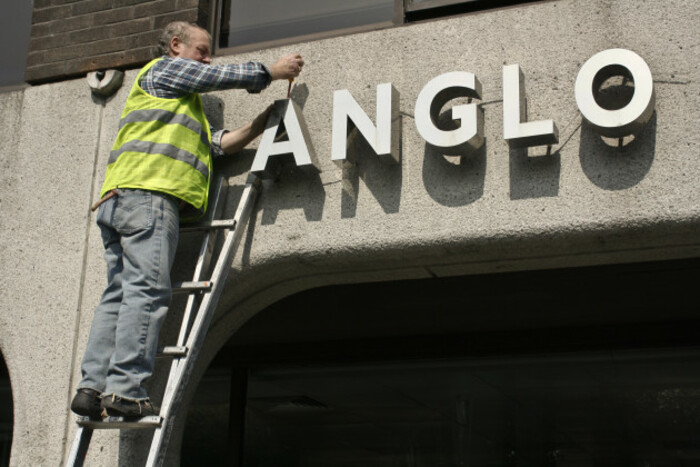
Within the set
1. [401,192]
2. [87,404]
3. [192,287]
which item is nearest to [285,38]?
[401,192]

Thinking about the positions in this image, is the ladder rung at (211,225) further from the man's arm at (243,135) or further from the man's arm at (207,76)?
the man's arm at (207,76)

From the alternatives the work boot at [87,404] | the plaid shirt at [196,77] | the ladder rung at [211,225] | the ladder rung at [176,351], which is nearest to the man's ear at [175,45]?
the plaid shirt at [196,77]

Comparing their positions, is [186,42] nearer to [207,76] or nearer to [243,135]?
[207,76]

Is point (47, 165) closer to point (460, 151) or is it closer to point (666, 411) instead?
point (460, 151)

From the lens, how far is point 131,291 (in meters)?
4.36

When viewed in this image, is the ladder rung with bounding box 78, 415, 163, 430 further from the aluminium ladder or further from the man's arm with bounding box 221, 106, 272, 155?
the man's arm with bounding box 221, 106, 272, 155

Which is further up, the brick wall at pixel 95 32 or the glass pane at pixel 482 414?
the brick wall at pixel 95 32

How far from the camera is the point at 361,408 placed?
731 centimetres

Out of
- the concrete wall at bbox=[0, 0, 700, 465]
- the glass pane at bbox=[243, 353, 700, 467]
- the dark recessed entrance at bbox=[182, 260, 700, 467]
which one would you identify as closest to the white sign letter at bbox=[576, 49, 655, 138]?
the concrete wall at bbox=[0, 0, 700, 465]

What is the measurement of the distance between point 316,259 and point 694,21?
2.17 meters

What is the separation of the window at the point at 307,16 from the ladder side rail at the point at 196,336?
117 cm

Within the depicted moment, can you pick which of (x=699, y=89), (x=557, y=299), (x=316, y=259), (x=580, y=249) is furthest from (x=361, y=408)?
(x=699, y=89)

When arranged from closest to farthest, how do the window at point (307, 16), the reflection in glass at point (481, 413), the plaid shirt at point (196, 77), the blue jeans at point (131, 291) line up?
the blue jeans at point (131, 291) → the plaid shirt at point (196, 77) → the window at point (307, 16) → the reflection in glass at point (481, 413)

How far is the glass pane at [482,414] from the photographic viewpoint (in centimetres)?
663
